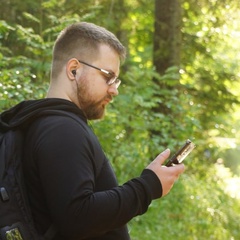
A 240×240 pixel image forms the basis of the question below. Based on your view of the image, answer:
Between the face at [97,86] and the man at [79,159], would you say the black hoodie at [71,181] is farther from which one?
the face at [97,86]

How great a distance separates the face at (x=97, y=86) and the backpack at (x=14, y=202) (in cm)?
44

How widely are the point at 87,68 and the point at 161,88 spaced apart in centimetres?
807

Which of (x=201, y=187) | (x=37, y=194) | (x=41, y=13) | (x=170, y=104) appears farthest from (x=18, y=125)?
(x=41, y=13)

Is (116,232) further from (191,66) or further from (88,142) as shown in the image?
(191,66)

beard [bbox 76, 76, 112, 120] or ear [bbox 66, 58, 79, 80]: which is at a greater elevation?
ear [bbox 66, 58, 79, 80]

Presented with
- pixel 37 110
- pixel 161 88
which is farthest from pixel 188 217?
pixel 37 110

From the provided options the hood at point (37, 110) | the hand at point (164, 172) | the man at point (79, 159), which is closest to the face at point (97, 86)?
the man at point (79, 159)

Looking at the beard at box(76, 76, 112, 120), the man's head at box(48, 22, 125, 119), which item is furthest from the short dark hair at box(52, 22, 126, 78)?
the beard at box(76, 76, 112, 120)

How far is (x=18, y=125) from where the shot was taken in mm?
2832

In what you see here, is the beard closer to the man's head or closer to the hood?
the man's head

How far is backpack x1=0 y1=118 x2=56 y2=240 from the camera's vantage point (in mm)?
2670

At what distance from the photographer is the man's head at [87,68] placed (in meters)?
3.02

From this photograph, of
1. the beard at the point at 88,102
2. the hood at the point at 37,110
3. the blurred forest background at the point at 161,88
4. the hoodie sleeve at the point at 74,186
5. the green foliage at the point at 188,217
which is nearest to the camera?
the hoodie sleeve at the point at 74,186

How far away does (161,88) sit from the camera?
36.3 feet
